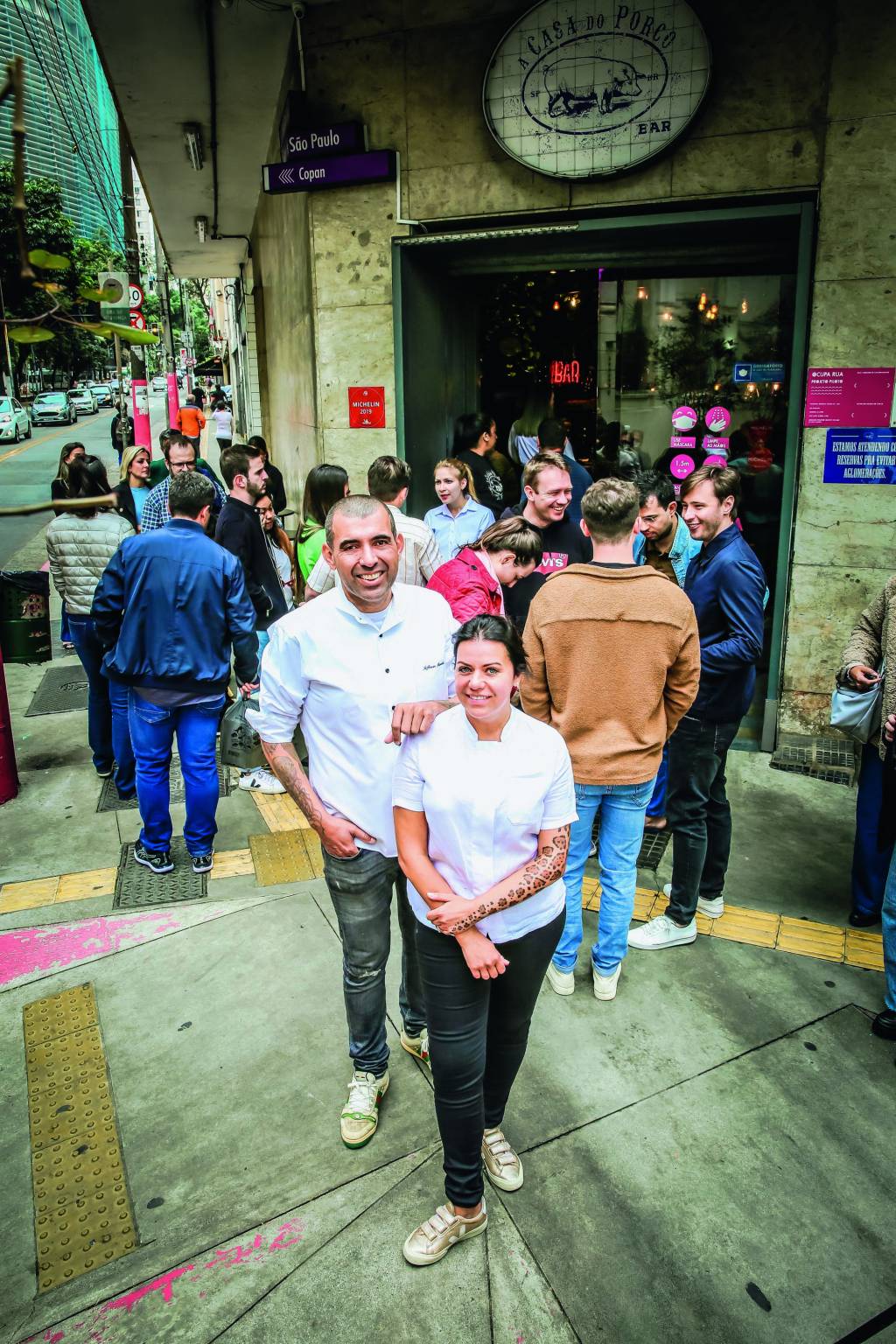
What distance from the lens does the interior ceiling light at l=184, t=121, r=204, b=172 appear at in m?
9.66

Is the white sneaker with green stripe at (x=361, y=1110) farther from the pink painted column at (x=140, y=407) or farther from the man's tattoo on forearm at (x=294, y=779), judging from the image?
the pink painted column at (x=140, y=407)

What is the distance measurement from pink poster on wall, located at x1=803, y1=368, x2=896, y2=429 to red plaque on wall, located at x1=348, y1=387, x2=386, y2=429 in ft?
10.4

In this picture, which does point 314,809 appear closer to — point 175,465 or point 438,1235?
point 438,1235

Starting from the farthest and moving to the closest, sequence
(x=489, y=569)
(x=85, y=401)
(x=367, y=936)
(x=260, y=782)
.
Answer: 1. (x=85, y=401)
2. (x=260, y=782)
3. (x=489, y=569)
4. (x=367, y=936)

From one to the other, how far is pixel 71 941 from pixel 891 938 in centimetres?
339

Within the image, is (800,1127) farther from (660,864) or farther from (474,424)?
(474,424)

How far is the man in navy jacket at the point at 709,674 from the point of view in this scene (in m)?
3.75

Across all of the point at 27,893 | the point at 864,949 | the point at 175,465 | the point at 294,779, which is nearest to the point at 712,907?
the point at 864,949

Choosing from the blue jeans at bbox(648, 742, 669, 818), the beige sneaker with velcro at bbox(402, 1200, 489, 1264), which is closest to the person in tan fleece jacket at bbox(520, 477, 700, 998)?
the beige sneaker with velcro at bbox(402, 1200, 489, 1264)

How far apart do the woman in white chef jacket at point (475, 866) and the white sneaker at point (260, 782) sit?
132 inches

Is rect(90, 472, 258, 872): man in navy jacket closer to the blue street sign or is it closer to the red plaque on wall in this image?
the red plaque on wall

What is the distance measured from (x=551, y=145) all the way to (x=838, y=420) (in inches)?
105

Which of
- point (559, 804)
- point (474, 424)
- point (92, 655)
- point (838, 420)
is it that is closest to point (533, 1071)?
point (559, 804)

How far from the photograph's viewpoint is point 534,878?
2.34m
